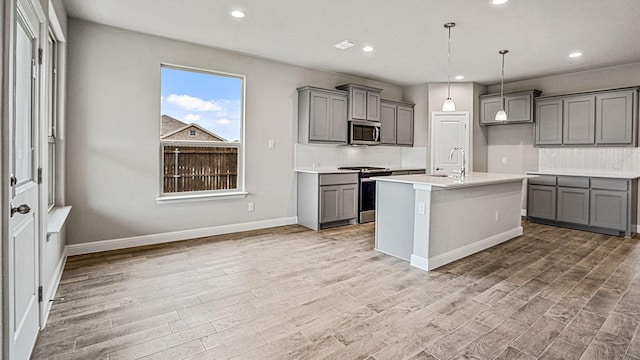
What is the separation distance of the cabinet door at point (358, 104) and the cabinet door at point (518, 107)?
264cm

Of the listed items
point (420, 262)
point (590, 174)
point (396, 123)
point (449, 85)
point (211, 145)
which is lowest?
point (420, 262)

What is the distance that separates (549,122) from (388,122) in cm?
271

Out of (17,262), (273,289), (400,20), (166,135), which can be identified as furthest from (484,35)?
(17,262)

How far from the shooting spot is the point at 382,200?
4.14m

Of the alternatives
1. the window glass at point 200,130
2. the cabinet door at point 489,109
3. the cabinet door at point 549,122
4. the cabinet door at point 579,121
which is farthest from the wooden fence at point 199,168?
the cabinet door at point 579,121

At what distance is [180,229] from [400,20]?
3.68 meters

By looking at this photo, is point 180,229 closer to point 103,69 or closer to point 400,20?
point 103,69

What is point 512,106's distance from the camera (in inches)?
251

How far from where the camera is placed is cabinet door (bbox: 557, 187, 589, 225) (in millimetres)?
5355

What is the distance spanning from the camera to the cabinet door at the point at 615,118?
17.0 feet

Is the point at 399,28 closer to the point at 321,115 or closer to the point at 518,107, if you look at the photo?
the point at 321,115

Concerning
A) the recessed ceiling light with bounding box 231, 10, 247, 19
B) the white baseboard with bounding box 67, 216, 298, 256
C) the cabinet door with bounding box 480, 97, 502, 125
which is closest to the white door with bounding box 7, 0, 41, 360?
the recessed ceiling light with bounding box 231, 10, 247, 19

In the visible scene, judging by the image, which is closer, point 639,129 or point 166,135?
point 166,135

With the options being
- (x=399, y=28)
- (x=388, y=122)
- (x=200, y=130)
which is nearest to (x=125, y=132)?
(x=200, y=130)
